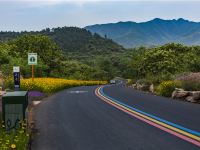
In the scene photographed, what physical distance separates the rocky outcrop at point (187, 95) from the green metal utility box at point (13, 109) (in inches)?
473

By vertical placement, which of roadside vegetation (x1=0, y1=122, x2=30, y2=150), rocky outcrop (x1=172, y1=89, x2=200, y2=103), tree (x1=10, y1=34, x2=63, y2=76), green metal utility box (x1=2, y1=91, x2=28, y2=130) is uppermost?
tree (x1=10, y1=34, x2=63, y2=76)

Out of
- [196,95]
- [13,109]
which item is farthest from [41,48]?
[13,109]

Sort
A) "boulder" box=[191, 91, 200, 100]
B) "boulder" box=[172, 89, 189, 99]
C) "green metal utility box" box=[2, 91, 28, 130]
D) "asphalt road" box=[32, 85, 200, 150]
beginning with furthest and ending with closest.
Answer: "boulder" box=[172, 89, 189, 99] → "boulder" box=[191, 91, 200, 100] → "green metal utility box" box=[2, 91, 28, 130] → "asphalt road" box=[32, 85, 200, 150]

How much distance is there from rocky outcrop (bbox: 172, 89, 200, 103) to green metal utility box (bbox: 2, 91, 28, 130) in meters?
12.0

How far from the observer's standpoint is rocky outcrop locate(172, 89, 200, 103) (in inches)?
809

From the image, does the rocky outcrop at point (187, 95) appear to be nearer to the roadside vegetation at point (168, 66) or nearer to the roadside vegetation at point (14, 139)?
the roadside vegetation at point (168, 66)

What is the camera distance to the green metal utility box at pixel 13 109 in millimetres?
10070

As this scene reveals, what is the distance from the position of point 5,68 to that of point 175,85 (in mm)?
21525

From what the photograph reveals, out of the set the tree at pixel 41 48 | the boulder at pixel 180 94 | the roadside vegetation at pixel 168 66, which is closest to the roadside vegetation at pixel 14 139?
the boulder at pixel 180 94

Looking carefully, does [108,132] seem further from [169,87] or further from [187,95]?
[169,87]

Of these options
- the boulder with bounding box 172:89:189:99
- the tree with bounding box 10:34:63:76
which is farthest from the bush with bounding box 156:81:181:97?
the tree with bounding box 10:34:63:76

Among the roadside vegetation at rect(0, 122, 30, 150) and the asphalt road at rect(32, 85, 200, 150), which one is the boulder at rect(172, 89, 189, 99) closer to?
the asphalt road at rect(32, 85, 200, 150)

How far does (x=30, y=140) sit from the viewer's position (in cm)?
1001

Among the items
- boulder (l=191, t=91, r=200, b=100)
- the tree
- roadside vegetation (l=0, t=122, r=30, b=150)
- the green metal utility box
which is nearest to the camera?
roadside vegetation (l=0, t=122, r=30, b=150)
